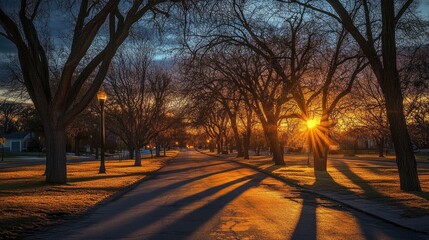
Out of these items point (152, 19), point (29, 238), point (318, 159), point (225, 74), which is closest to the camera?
point (29, 238)

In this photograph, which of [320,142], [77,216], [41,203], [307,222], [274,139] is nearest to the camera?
[307,222]

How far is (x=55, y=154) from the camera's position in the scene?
19.8 m

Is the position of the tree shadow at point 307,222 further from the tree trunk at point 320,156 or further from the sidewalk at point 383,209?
the tree trunk at point 320,156

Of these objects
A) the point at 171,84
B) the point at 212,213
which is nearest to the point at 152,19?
the point at 212,213

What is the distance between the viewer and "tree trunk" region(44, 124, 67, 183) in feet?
64.5

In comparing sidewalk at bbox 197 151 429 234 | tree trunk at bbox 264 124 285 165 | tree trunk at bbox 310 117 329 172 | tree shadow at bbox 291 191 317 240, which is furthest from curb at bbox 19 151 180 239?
tree trunk at bbox 264 124 285 165

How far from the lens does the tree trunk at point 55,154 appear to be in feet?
64.5

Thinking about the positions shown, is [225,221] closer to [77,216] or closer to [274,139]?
[77,216]

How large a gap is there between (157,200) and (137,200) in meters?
0.69

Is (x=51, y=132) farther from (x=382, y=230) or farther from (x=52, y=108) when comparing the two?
(x=382, y=230)

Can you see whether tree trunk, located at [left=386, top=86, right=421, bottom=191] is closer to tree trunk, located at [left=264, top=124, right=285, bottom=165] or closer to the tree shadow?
the tree shadow

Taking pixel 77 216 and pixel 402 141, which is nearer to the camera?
pixel 77 216

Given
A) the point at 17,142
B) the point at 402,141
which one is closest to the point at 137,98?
the point at 402,141

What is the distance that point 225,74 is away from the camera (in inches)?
1501
